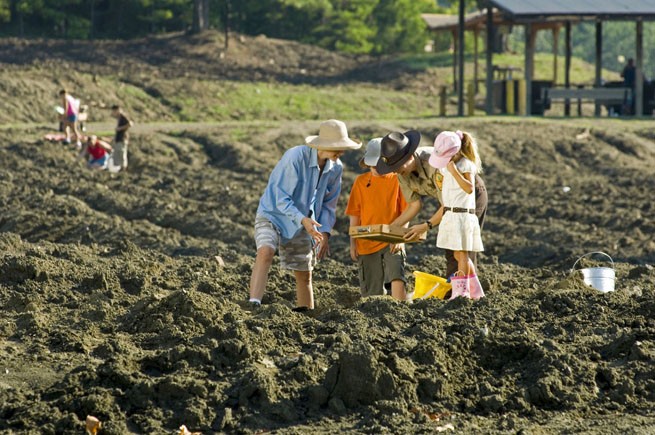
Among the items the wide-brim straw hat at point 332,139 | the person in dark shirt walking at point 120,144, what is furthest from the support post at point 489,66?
the wide-brim straw hat at point 332,139

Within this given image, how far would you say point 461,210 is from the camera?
930cm

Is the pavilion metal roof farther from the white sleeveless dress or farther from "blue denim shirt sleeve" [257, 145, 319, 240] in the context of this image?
"blue denim shirt sleeve" [257, 145, 319, 240]

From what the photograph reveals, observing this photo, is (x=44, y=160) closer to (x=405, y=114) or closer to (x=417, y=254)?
(x=417, y=254)

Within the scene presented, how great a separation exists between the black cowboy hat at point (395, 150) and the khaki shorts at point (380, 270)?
695mm

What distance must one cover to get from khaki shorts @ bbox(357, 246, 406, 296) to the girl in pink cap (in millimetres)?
382

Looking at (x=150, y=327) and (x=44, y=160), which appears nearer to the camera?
(x=150, y=327)

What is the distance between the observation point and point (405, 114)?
106 ft

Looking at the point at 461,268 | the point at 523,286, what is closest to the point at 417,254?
the point at 523,286

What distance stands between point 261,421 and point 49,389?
46.5 inches

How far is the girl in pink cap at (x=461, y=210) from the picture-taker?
916 cm

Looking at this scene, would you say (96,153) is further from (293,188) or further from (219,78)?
(219,78)

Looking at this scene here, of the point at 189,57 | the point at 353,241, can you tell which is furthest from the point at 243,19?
the point at 353,241

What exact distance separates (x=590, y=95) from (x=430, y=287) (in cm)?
2066

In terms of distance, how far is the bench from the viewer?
1158 inches
